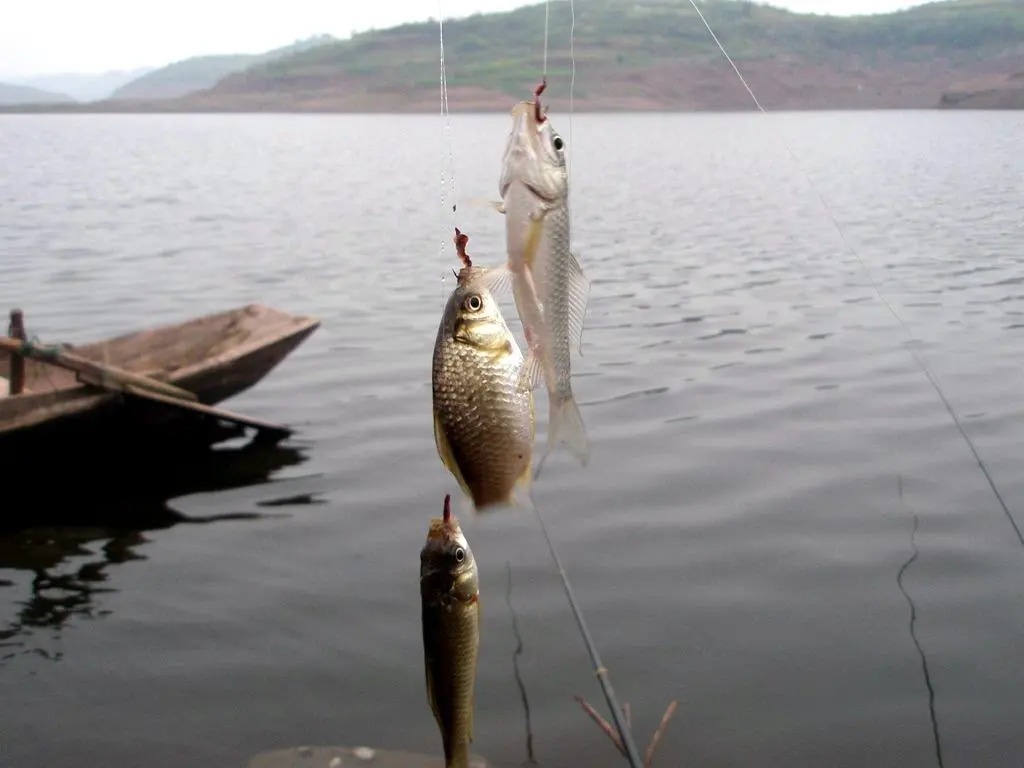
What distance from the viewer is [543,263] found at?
2.32 meters

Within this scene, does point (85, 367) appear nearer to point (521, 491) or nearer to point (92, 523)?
point (92, 523)

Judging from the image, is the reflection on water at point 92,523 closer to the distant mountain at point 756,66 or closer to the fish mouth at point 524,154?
the fish mouth at point 524,154

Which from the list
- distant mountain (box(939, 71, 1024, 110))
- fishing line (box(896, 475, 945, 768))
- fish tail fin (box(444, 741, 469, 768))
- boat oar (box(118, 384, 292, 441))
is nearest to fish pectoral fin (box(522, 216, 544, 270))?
fish tail fin (box(444, 741, 469, 768))

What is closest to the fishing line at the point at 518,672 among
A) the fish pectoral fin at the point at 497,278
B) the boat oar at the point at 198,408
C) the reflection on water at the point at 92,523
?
the reflection on water at the point at 92,523

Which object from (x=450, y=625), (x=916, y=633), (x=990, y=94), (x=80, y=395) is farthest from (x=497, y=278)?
(x=990, y=94)

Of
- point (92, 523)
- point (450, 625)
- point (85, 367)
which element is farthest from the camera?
point (92, 523)

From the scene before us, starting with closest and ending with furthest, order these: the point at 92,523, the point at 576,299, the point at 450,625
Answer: the point at 576,299 → the point at 450,625 → the point at 92,523

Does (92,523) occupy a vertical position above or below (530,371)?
below

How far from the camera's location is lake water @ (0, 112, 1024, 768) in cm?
743

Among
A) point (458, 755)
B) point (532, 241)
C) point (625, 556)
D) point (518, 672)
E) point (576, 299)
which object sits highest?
point (532, 241)

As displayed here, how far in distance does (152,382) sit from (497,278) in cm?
937

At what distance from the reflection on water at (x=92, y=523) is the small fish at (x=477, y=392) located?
714 centimetres

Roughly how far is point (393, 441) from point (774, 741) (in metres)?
6.44

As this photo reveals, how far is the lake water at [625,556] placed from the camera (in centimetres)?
743
